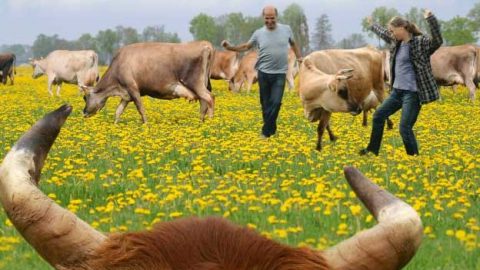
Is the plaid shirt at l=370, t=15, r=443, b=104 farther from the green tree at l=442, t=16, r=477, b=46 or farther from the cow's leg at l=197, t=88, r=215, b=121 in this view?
the green tree at l=442, t=16, r=477, b=46

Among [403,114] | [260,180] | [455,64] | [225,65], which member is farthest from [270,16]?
[225,65]

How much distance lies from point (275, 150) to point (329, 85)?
1.97 meters

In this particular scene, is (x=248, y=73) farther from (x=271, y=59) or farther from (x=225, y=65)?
(x=271, y=59)

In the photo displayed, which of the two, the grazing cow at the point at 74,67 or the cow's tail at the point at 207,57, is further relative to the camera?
the grazing cow at the point at 74,67

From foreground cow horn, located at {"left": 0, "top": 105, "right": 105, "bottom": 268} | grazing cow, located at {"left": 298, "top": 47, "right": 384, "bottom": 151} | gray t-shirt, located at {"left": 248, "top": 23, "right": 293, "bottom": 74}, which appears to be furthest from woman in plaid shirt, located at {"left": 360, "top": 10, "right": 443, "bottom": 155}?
foreground cow horn, located at {"left": 0, "top": 105, "right": 105, "bottom": 268}

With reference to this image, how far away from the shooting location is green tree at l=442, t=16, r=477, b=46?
107 meters

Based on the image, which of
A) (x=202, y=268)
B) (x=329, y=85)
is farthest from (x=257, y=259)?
(x=329, y=85)

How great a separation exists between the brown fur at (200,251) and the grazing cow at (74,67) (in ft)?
88.2

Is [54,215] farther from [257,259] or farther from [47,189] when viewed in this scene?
[47,189]

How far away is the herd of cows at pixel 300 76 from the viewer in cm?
1242

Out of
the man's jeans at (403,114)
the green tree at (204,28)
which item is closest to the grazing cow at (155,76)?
the man's jeans at (403,114)

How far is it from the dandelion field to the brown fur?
2.84 meters

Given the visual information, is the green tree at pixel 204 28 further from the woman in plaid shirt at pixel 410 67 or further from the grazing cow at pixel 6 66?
the woman in plaid shirt at pixel 410 67

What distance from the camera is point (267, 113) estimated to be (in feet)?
42.2
